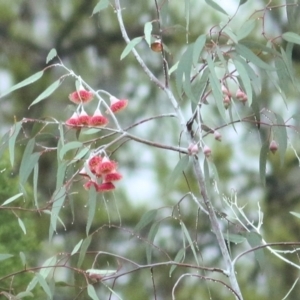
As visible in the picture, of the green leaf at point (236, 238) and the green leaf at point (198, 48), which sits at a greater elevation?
the green leaf at point (198, 48)

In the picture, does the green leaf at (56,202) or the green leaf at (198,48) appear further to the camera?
the green leaf at (56,202)

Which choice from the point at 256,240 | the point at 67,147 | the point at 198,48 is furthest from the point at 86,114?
the point at 256,240

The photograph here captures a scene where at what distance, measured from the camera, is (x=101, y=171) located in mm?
728

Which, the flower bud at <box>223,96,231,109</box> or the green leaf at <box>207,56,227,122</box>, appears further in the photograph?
the flower bud at <box>223,96,231,109</box>

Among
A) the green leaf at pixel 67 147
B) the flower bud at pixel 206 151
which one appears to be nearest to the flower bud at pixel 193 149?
the flower bud at pixel 206 151

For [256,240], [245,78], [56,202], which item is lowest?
[256,240]

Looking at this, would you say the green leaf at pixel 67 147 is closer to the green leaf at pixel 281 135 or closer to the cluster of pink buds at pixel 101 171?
the cluster of pink buds at pixel 101 171

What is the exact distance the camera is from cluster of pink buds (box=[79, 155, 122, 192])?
73cm

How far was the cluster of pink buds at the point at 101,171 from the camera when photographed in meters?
0.73

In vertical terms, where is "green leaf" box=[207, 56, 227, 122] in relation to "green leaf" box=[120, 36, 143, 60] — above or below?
below

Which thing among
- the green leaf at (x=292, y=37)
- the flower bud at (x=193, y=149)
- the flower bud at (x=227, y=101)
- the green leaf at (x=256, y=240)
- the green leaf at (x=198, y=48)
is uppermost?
the green leaf at (x=198, y=48)

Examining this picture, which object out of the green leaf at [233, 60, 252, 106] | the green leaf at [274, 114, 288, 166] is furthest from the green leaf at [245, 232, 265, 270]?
the green leaf at [233, 60, 252, 106]

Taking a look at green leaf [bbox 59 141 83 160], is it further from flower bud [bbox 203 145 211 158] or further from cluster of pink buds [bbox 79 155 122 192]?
flower bud [bbox 203 145 211 158]

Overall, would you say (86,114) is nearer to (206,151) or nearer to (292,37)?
(206,151)
